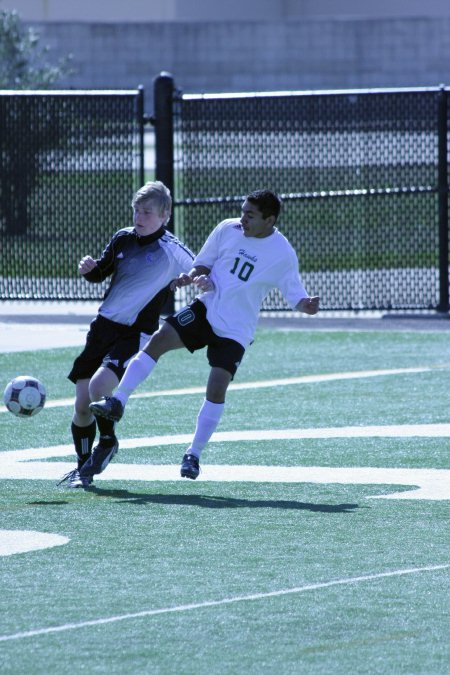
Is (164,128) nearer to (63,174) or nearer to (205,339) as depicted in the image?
(63,174)

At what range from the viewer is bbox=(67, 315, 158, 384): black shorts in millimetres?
8969

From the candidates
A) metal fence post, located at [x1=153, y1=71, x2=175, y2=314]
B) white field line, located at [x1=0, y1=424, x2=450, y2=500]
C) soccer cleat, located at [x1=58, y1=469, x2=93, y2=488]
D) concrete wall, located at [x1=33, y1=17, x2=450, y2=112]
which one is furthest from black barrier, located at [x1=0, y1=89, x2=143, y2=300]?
concrete wall, located at [x1=33, y1=17, x2=450, y2=112]

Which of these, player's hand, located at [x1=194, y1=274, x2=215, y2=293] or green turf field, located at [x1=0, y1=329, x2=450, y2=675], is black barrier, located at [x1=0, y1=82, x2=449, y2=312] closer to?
green turf field, located at [x1=0, y1=329, x2=450, y2=675]

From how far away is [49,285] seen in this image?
18500 millimetres

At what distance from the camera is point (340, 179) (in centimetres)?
1783

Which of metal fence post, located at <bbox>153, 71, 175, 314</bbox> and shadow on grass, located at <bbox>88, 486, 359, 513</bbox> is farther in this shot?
metal fence post, located at <bbox>153, 71, 175, 314</bbox>

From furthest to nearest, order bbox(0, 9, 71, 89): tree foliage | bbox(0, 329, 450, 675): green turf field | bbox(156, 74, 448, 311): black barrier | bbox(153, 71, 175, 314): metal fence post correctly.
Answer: bbox(0, 9, 71, 89): tree foliage < bbox(153, 71, 175, 314): metal fence post < bbox(156, 74, 448, 311): black barrier < bbox(0, 329, 450, 675): green turf field

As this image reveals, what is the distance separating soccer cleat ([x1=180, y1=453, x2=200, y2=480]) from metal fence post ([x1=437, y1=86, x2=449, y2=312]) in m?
8.94

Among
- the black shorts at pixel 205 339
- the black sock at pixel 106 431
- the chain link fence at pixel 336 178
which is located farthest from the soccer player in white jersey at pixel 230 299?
the chain link fence at pixel 336 178

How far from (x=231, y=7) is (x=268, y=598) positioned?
4196 centimetres

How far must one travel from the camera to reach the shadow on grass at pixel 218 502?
8195mm

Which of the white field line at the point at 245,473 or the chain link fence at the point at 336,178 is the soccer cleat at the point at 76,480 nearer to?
the white field line at the point at 245,473

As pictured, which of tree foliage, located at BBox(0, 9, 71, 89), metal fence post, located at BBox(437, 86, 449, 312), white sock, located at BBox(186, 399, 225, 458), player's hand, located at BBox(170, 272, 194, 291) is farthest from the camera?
tree foliage, located at BBox(0, 9, 71, 89)

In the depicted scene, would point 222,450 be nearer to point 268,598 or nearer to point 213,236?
point 213,236
